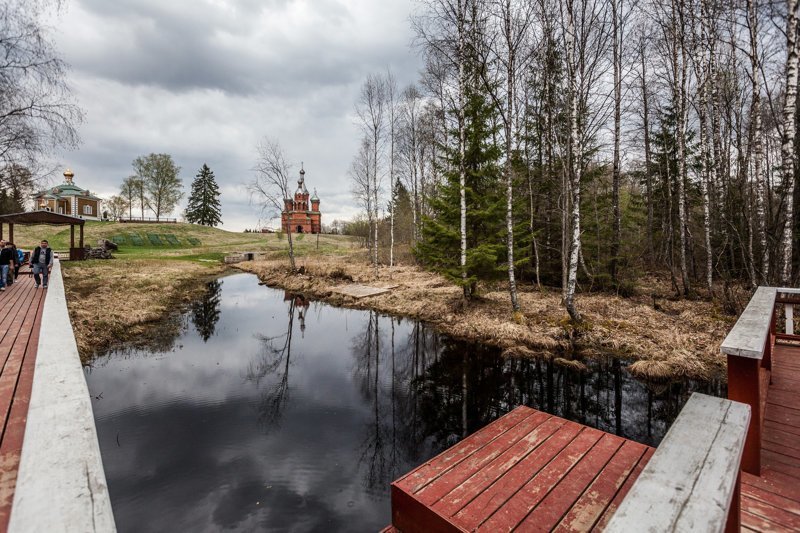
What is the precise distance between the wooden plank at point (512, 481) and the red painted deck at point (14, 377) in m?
2.78

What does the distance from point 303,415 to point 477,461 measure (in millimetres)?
4144

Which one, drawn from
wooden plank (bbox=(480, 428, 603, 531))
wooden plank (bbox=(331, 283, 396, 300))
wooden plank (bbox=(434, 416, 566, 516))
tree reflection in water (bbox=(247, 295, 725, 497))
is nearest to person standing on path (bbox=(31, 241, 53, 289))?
tree reflection in water (bbox=(247, 295, 725, 497))

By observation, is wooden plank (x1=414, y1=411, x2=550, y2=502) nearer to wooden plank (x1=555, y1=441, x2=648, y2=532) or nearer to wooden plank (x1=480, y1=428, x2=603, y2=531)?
wooden plank (x1=480, y1=428, x2=603, y2=531)

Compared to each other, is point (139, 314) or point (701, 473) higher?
point (701, 473)

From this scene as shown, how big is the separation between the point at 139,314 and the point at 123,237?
3968 centimetres

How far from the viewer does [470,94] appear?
38.9 feet

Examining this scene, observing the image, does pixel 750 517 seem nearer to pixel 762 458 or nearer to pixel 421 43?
pixel 762 458

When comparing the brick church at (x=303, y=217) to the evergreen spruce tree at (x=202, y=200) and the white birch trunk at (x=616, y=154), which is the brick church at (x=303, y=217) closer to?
the evergreen spruce tree at (x=202, y=200)

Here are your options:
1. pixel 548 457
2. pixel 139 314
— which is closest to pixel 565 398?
pixel 548 457

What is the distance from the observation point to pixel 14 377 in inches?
150

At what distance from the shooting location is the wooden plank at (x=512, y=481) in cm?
265

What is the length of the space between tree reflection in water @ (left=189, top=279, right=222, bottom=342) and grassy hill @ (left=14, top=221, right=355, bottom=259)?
62.6ft

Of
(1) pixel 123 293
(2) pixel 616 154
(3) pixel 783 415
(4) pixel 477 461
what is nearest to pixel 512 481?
(4) pixel 477 461

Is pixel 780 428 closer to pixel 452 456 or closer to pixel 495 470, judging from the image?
pixel 495 470
